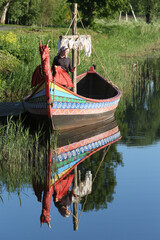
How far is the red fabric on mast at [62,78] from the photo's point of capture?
50.8ft

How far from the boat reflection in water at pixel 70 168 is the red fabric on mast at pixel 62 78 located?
4.24ft

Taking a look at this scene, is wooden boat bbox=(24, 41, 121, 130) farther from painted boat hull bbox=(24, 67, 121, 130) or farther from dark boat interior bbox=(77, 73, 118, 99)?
dark boat interior bbox=(77, 73, 118, 99)

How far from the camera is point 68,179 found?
11320 mm

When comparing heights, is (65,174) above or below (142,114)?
above

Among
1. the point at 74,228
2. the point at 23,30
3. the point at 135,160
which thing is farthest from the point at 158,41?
the point at 74,228

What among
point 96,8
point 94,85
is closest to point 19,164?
point 94,85

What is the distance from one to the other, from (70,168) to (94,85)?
8.86 metres

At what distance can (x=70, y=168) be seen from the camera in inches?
481

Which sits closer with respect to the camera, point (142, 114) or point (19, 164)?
point (19, 164)

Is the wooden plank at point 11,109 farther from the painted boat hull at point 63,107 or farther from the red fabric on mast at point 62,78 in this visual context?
the red fabric on mast at point 62,78

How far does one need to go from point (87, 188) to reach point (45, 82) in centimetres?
474

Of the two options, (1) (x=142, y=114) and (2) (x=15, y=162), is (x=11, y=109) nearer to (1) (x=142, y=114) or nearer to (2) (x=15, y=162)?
(1) (x=142, y=114)

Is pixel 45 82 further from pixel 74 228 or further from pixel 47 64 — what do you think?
pixel 74 228

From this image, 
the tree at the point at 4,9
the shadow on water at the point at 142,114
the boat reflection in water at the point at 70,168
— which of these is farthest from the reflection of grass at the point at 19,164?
the tree at the point at 4,9
